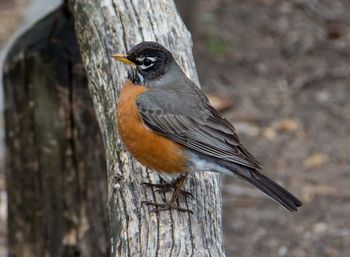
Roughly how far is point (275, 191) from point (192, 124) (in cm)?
55

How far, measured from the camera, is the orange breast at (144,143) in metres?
4.23

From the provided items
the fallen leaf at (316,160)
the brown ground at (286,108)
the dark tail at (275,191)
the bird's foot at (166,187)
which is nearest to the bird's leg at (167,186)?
the bird's foot at (166,187)

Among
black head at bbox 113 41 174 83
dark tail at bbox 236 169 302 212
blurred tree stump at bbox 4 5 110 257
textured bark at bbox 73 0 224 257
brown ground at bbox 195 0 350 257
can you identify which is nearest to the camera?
textured bark at bbox 73 0 224 257

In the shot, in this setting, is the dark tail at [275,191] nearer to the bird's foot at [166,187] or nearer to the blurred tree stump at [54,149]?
the bird's foot at [166,187]

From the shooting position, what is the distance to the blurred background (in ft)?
23.9

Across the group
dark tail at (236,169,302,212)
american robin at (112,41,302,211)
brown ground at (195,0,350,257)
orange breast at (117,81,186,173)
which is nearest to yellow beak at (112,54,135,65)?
american robin at (112,41,302,211)

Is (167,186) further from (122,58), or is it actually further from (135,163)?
(122,58)

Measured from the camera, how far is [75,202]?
5.65 metres

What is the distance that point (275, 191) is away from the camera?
13.6 feet

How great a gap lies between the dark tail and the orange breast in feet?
1.10

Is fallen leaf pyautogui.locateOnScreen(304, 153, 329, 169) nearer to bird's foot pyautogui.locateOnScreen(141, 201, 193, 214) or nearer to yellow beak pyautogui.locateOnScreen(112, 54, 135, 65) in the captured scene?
yellow beak pyautogui.locateOnScreen(112, 54, 135, 65)

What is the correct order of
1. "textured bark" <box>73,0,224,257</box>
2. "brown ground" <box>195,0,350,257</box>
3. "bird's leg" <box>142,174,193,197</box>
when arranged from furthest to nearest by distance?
"brown ground" <box>195,0,350,257</box> → "bird's leg" <box>142,174,193,197</box> → "textured bark" <box>73,0,224,257</box>

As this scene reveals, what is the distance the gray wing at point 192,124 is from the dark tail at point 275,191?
6 cm

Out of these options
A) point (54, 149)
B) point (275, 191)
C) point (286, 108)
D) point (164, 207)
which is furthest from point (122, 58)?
point (286, 108)
